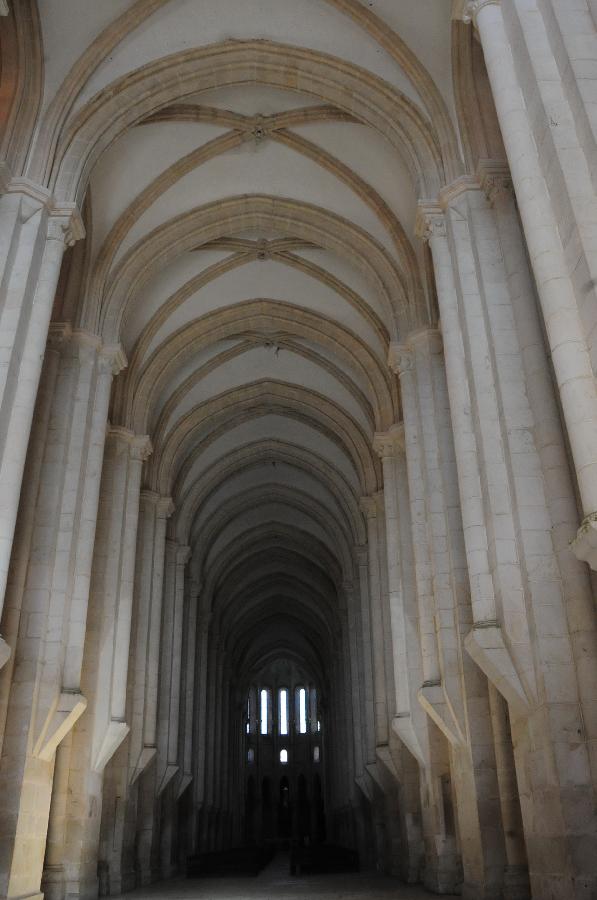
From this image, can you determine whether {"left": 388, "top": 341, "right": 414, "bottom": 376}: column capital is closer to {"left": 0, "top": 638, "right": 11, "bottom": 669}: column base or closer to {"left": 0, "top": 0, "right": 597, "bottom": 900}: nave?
{"left": 0, "top": 0, "right": 597, "bottom": 900}: nave

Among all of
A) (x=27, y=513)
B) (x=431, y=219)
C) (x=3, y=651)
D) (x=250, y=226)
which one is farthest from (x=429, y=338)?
(x=3, y=651)

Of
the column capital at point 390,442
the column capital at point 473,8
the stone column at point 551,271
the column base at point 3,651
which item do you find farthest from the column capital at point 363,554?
the stone column at point 551,271

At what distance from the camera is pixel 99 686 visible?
537 inches

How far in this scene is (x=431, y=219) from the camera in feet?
37.3

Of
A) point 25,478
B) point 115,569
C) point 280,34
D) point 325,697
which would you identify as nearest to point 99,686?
point 115,569

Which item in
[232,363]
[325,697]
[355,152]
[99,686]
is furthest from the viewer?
[325,697]

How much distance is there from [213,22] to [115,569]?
9613 millimetres

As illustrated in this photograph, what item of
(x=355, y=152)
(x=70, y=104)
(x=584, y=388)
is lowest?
(x=584, y=388)

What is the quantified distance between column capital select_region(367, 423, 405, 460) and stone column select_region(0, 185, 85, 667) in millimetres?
7949

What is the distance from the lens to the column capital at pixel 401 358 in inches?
570

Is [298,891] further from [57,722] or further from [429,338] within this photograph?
[429,338]

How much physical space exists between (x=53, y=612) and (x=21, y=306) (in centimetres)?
445

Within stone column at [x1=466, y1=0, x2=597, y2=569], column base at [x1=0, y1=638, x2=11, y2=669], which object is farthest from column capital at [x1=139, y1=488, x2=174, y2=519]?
stone column at [x1=466, y1=0, x2=597, y2=569]

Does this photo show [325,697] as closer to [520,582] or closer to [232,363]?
[232,363]
